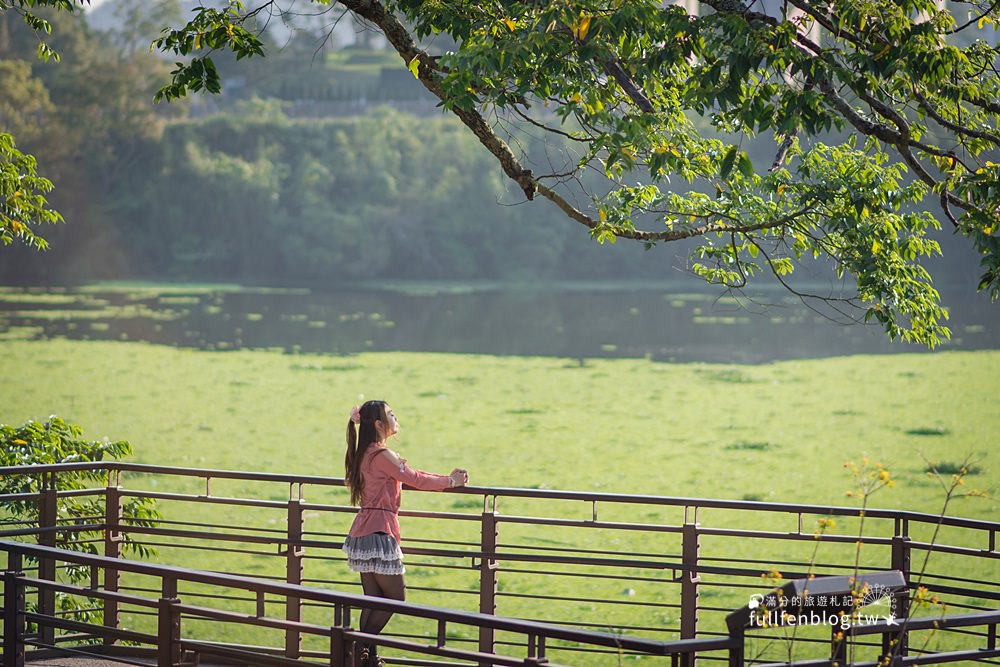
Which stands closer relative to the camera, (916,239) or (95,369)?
(916,239)

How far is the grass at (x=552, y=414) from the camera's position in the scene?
69.9ft

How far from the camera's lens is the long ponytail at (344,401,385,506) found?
189 inches

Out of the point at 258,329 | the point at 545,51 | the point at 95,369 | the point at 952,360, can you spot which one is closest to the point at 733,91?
the point at 545,51

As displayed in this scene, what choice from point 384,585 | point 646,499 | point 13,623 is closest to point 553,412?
point 646,499

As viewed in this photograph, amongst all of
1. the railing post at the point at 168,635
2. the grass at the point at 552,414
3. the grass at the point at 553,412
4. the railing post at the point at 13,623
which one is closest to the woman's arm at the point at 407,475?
the railing post at the point at 168,635

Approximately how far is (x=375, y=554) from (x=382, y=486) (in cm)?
27

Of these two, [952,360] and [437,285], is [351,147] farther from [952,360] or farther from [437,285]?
[952,360]

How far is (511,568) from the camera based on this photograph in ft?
42.8

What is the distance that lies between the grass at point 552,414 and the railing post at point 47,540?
9591 mm

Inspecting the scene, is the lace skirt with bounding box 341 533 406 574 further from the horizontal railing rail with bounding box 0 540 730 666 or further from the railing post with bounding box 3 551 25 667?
the railing post with bounding box 3 551 25 667

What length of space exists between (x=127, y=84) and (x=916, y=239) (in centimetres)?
5639

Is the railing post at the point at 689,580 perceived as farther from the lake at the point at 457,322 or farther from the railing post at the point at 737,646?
the lake at the point at 457,322

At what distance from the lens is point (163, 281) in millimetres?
55938

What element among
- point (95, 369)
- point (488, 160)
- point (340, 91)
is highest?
point (340, 91)
